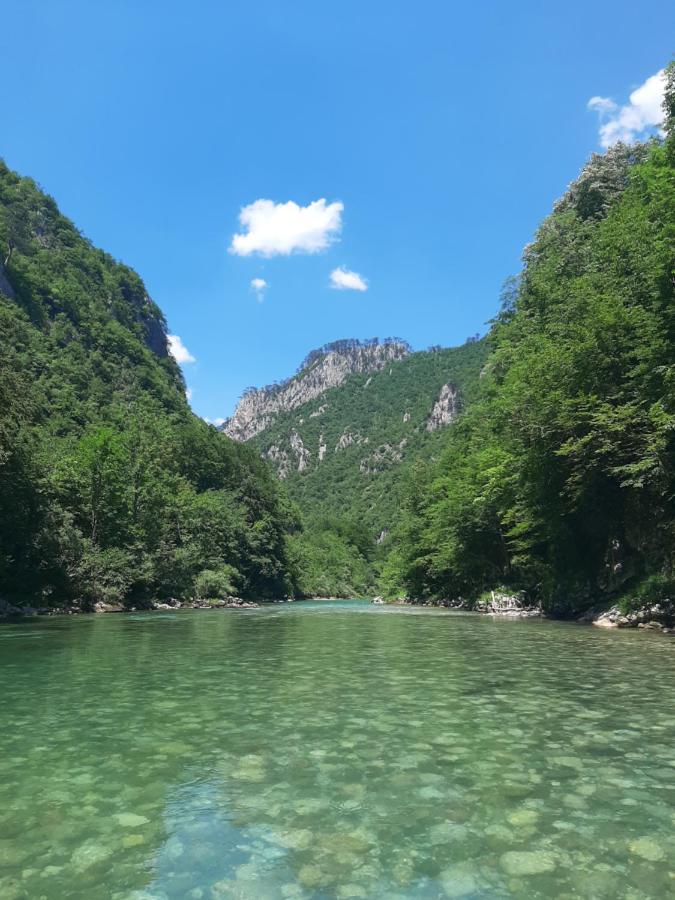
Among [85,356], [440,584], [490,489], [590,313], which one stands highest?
[85,356]

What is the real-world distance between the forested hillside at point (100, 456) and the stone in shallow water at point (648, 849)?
30337 millimetres

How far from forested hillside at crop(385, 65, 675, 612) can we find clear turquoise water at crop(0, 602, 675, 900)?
40.0ft

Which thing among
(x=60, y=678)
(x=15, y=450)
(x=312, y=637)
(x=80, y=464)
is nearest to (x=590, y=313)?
(x=312, y=637)

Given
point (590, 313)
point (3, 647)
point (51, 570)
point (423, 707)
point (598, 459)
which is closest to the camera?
point (423, 707)

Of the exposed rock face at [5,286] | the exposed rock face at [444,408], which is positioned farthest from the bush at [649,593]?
the exposed rock face at [444,408]

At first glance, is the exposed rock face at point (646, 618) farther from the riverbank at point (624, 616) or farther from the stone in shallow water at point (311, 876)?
the stone in shallow water at point (311, 876)

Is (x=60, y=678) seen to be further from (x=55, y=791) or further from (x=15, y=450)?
(x=15, y=450)

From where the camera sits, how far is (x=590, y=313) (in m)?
27.4

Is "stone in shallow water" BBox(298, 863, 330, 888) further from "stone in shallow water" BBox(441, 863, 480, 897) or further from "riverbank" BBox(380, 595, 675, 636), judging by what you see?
"riverbank" BBox(380, 595, 675, 636)

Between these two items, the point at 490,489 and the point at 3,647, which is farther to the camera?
the point at 490,489

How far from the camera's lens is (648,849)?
448cm

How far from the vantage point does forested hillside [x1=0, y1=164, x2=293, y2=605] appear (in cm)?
3578

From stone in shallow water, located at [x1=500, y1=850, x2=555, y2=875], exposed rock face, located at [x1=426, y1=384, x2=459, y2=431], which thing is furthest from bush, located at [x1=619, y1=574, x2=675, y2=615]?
exposed rock face, located at [x1=426, y1=384, x2=459, y2=431]

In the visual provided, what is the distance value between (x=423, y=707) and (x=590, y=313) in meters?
23.3
